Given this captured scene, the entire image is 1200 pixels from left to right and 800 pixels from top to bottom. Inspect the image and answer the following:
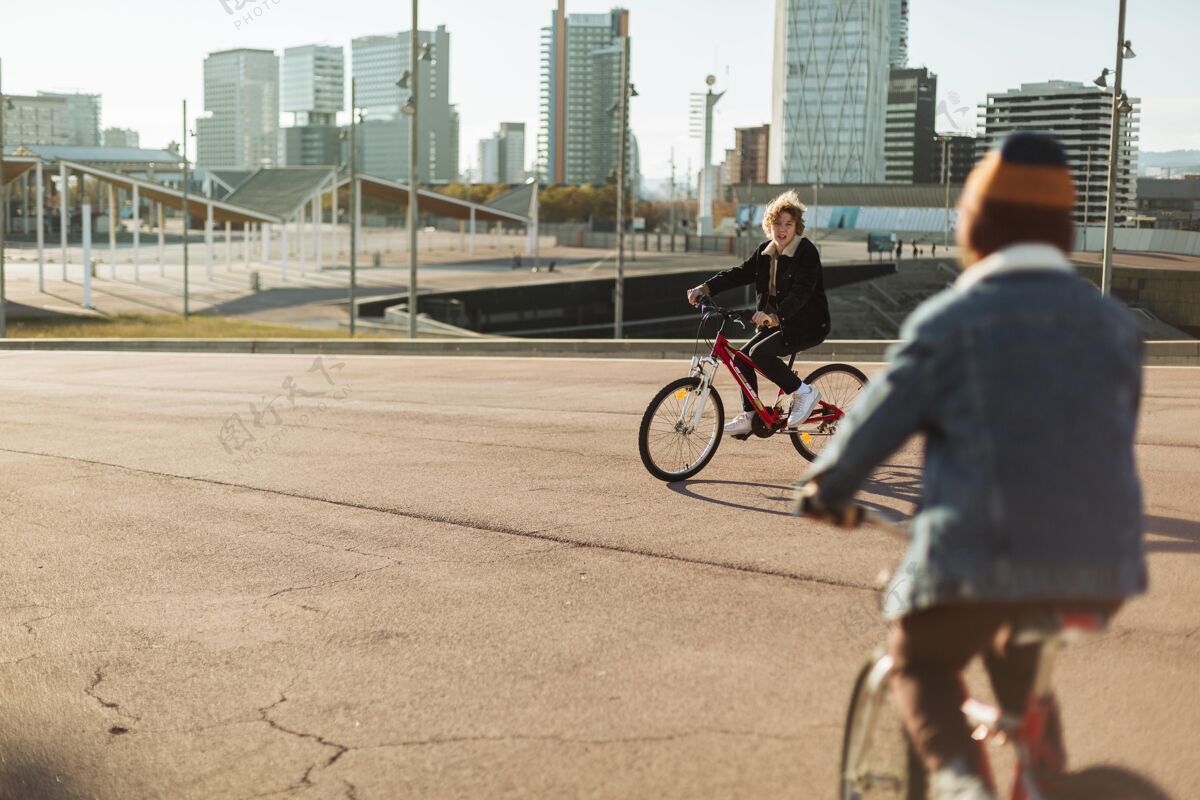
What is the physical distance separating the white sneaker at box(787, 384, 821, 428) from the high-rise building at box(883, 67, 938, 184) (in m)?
155

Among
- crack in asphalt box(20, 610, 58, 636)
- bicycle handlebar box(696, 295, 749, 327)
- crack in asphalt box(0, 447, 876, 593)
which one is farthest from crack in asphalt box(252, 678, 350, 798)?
bicycle handlebar box(696, 295, 749, 327)

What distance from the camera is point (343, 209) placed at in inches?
4491

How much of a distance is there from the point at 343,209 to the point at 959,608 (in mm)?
115035

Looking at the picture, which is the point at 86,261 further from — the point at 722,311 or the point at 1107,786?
the point at 1107,786

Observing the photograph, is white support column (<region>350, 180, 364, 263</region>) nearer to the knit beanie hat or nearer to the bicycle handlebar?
the bicycle handlebar

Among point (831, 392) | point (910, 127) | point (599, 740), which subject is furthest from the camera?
point (910, 127)

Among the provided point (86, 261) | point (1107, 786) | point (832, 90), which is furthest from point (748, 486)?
point (832, 90)

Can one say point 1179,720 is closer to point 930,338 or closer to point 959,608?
point 959,608

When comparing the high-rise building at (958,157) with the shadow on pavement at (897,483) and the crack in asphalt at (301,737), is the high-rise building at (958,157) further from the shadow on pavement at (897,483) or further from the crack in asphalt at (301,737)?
the crack in asphalt at (301,737)

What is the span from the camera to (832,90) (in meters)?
162

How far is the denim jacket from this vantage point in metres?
2.49

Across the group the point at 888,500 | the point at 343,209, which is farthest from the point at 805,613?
the point at 343,209

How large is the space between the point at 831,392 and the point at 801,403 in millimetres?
480

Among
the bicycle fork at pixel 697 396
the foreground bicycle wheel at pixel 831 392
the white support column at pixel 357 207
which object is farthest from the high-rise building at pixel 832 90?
the bicycle fork at pixel 697 396
